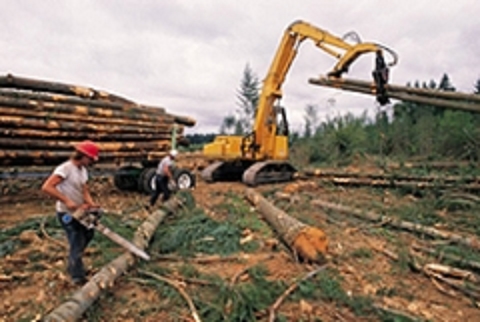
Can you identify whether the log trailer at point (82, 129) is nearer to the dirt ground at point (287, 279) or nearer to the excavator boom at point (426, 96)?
the dirt ground at point (287, 279)

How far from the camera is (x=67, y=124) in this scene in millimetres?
8883

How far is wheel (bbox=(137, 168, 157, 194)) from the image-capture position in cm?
1030

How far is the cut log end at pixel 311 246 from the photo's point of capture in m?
4.90

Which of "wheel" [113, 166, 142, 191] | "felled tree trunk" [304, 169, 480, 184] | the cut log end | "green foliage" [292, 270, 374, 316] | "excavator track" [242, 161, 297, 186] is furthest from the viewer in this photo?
"excavator track" [242, 161, 297, 186]

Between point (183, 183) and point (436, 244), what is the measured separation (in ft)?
23.3

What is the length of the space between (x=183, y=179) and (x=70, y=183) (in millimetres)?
6932

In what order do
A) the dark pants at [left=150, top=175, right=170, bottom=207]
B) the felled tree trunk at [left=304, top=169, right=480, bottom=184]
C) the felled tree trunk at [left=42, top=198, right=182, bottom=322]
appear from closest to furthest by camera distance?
the felled tree trunk at [left=42, top=198, right=182, bottom=322], the dark pants at [left=150, top=175, right=170, bottom=207], the felled tree trunk at [left=304, top=169, right=480, bottom=184]

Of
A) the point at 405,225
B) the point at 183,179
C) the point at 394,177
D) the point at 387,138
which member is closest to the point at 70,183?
the point at 405,225

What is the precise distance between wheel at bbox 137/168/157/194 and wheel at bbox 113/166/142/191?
0.28 metres

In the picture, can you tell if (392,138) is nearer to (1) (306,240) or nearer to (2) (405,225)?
(2) (405,225)

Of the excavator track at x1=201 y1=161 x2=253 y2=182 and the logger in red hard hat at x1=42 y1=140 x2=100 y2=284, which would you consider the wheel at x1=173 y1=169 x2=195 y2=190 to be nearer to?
the excavator track at x1=201 y1=161 x2=253 y2=182

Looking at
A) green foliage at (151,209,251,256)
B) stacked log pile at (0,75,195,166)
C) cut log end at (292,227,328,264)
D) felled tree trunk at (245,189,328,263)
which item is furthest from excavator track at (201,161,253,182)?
cut log end at (292,227,328,264)

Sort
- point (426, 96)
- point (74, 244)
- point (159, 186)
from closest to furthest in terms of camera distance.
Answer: point (74, 244), point (426, 96), point (159, 186)

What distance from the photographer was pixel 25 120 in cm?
819
